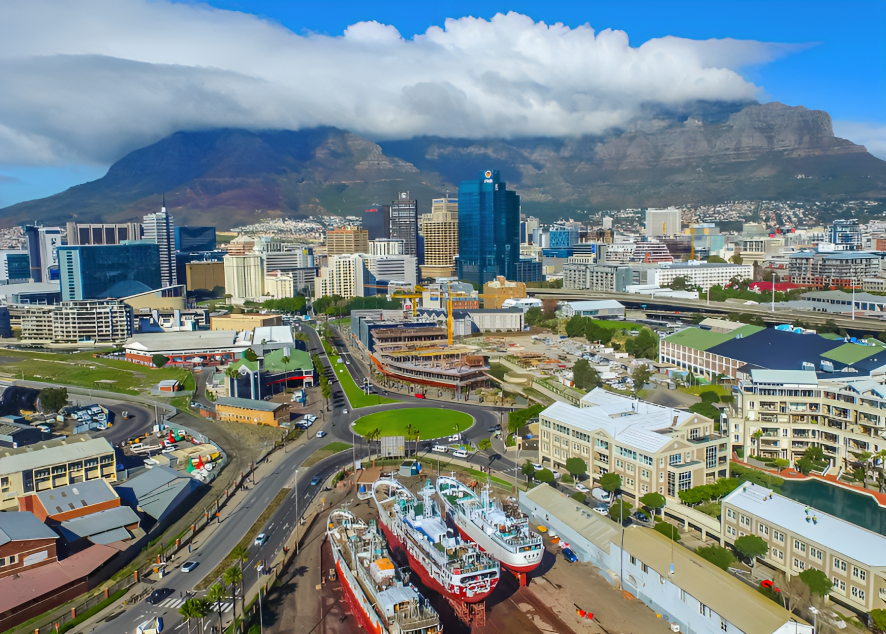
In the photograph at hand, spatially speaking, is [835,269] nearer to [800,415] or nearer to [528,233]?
[800,415]

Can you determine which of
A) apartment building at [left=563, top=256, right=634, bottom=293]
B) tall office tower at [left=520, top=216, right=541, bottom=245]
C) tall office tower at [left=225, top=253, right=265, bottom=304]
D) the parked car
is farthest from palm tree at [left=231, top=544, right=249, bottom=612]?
tall office tower at [left=520, top=216, right=541, bottom=245]

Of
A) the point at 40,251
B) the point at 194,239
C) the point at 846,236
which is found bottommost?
the point at 40,251

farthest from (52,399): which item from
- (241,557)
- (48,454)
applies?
(241,557)

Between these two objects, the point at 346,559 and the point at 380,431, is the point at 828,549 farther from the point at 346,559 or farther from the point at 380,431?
the point at 380,431

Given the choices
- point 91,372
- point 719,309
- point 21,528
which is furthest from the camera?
point 719,309

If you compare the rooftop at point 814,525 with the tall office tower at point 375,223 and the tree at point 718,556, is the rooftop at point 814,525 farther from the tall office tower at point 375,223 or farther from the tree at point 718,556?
the tall office tower at point 375,223

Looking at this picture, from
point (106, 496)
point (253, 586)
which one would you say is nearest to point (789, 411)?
point (253, 586)
